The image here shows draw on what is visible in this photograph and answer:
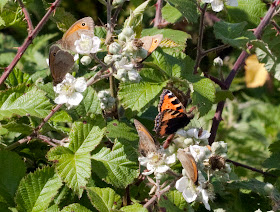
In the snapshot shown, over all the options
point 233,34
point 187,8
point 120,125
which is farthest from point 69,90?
point 233,34

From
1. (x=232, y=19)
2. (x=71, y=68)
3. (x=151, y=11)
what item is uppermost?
(x=71, y=68)

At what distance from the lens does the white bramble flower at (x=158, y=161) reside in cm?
116

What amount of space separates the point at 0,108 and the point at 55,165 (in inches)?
9.2

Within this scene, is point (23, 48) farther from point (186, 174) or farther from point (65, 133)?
point (186, 174)

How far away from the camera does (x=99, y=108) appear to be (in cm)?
136

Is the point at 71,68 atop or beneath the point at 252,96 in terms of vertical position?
atop

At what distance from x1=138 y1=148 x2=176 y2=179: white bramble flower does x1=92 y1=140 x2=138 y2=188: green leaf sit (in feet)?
0.37

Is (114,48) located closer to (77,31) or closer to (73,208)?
(77,31)

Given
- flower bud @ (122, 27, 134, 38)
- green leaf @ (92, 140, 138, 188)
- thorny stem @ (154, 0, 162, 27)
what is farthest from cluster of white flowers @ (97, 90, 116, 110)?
thorny stem @ (154, 0, 162, 27)

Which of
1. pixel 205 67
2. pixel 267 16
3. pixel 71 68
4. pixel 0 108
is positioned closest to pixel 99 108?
pixel 71 68

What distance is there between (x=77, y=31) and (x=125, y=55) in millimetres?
168

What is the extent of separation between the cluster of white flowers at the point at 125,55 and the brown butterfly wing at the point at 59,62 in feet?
0.37

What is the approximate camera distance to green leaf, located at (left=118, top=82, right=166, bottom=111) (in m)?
1.33

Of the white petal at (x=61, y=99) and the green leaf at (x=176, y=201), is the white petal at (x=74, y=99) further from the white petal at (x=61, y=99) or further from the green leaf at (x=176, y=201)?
the green leaf at (x=176, y=201)
